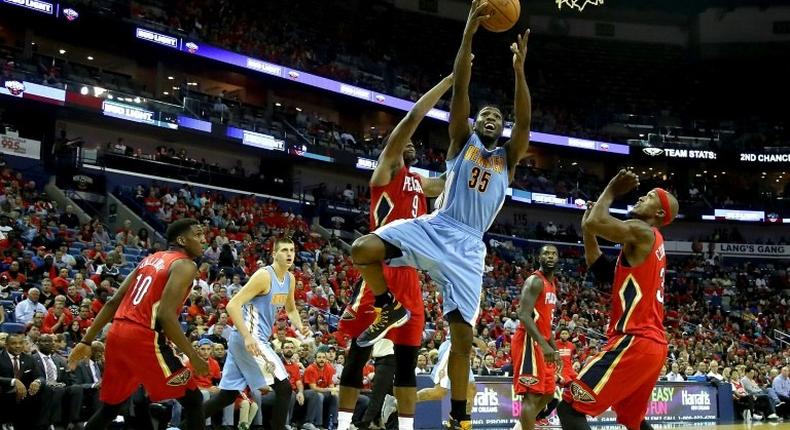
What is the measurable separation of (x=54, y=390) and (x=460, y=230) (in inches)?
262

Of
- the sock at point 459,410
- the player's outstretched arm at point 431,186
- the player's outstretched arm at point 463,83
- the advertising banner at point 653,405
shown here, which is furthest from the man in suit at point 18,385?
the player's outstretched arm at point 463,83

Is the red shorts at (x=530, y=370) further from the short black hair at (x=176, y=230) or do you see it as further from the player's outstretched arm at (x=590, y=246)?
the short black hair at (x=176, y=230)

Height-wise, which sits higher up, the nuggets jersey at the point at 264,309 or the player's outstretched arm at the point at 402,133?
the player's outstretched arm at the point at 402,133

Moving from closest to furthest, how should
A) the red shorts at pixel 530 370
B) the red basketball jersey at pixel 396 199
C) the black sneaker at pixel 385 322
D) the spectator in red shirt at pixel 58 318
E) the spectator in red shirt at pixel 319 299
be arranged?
the black sneaker at pixel 385 322, the red basketball jersey at pixel 396 199, the red shorts at pixel 530 370, the spectator in red shirt at pixel 58 318, the spectator in red shirt at pixel 319 299

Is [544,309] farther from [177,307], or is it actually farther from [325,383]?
[325,383]

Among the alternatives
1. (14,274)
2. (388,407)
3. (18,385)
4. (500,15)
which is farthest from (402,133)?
(14,274)

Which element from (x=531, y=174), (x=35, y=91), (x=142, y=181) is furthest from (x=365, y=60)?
(x=35, y=91)

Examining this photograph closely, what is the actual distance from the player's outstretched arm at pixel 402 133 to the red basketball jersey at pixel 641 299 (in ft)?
5.99

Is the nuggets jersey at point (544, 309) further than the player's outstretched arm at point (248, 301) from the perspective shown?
Yes

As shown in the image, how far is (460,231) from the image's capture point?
5.52 metres

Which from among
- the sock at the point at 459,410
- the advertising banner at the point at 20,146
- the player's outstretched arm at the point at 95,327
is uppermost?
the advertising banner at the point at 20,146

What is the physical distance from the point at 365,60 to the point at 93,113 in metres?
14.0

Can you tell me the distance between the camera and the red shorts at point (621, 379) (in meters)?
5.55

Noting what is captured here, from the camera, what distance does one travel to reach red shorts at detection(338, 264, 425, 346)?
6.21 m
